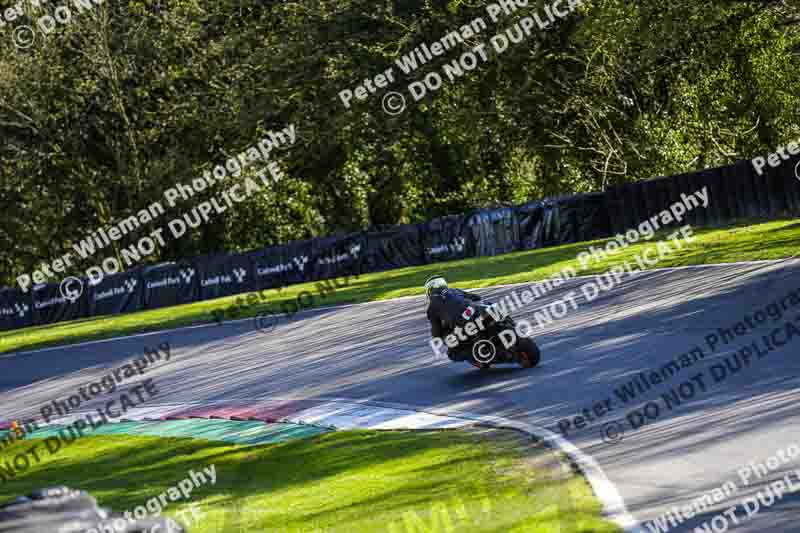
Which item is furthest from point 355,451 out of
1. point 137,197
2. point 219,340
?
point 137,197

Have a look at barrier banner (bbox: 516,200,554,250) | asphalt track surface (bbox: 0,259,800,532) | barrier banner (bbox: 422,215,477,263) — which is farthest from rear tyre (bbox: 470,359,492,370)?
barrier banner (bbox: 422,215,477,263)

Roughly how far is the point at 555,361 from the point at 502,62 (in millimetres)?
22298

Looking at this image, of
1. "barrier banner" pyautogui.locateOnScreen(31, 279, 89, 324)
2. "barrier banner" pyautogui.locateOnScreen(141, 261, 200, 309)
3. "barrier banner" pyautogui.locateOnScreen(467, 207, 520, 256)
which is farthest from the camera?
"barrier banner" pyautogui.locateOnScreen(31, 279, 89, 324)

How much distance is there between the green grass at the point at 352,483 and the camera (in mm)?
8148

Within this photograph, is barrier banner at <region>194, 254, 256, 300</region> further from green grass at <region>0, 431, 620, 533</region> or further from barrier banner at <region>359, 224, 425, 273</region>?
green grass at <region>0, 431, 620, 533</region>

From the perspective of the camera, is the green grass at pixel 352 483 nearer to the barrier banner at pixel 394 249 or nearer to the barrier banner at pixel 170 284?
the barrier banner at pixel 394 249

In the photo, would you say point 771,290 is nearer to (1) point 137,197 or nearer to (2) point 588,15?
(2) point 588,15

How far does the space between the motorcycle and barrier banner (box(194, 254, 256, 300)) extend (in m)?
22.6

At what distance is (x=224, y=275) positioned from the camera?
121 feet

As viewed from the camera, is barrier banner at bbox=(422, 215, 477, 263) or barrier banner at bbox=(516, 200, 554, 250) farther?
barrier banner at bbox=(422, 215, 477, 263)

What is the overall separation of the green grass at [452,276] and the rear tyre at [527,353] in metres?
7.45

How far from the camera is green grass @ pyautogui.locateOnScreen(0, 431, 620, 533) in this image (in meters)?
8.15

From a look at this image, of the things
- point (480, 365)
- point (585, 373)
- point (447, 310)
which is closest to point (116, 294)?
point (447, 310)

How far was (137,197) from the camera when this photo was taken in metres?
45.2
